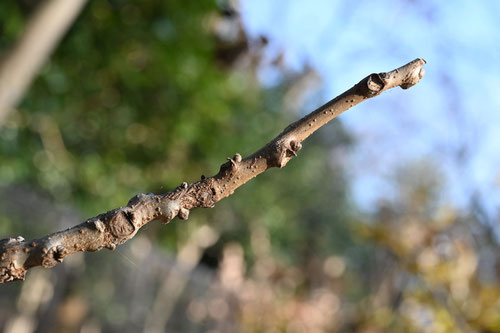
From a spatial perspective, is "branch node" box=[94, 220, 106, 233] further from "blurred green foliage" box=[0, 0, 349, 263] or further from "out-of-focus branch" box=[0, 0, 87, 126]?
"blurred green foliage" box=[0, 0, 349, 263]

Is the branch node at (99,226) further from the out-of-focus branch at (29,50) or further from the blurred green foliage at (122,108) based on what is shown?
the blurred green foliage at (122,108)

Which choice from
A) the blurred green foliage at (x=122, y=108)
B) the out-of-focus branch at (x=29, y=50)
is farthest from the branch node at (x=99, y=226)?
the blurred green foliage at (x=122, y=108)

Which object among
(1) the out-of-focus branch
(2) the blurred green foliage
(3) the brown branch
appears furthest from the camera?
(2) the blurred green foliage

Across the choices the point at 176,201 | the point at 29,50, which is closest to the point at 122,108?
the point at 29,50

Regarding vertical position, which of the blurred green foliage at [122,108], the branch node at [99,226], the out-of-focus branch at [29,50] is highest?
the blurred green foliage at [122,108]

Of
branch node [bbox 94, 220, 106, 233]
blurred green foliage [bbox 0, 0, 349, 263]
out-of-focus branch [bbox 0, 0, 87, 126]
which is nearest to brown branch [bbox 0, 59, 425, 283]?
branch node [bbox 94, 220, 106, 233]

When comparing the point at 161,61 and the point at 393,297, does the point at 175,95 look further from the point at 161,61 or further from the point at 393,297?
the point at 393,297
